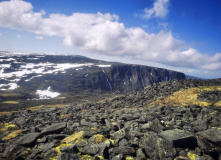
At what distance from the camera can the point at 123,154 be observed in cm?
970

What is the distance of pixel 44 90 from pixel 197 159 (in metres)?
171

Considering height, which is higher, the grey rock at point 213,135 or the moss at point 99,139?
the grey rock at point 213,135

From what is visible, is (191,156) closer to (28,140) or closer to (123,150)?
(123,150)

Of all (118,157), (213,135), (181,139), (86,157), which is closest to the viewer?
(118,157)

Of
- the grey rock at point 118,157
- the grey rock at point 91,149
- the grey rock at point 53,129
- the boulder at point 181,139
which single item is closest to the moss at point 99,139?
the grey rock at point 91,149

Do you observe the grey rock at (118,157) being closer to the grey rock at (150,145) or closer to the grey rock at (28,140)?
the grey rock at (150,145)

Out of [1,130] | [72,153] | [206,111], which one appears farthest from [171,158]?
[1,130]

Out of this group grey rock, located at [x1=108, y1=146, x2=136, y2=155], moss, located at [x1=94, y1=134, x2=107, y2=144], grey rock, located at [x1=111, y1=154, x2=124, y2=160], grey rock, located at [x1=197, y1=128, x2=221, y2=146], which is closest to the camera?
grey rock, located at [x1=111, y1=154, x2=124, y2=160]

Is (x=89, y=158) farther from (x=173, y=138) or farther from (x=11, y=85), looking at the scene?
(x=11, y=85)

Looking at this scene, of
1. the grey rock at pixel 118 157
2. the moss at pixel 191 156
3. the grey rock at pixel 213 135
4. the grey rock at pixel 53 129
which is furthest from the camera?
the grey rock at pixel 53 129

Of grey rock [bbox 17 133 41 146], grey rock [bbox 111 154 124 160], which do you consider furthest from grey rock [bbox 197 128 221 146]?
grey rock [bbox 17 133 41 146]

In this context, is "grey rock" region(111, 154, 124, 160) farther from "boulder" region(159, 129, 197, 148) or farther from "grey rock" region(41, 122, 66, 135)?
"grey rock" region(41, 122, 66, 135)

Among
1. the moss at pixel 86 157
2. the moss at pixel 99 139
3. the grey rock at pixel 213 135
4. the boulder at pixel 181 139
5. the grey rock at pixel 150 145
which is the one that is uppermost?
the grey rock at pixel 213 135

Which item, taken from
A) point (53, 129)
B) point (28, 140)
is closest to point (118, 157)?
point (53, 129)
